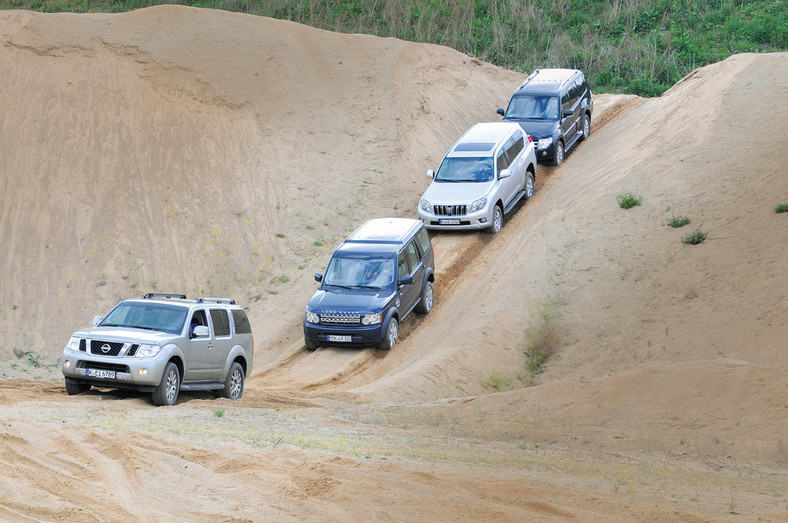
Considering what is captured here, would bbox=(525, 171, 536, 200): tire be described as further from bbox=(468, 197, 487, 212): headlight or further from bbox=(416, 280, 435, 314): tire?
bbox=(416, 280, 435, 314): tire

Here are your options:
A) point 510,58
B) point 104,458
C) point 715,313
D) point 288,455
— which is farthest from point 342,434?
point 510,58

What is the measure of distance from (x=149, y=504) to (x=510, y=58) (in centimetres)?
3253

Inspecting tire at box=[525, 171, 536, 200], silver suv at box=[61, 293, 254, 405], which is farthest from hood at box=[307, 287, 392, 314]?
tire at box=[525, 171, 536, 200]

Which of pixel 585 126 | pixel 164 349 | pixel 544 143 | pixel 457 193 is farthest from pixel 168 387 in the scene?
pixel 585 126

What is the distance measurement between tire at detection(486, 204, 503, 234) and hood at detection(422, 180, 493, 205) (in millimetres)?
596

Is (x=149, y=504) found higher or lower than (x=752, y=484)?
higher

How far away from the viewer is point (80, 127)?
22344 mm

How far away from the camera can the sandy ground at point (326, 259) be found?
781 centimetres

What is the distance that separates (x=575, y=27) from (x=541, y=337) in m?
25.4

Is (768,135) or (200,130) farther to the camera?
(200,130)

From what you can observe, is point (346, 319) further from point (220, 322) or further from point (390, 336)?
point (220, 322)

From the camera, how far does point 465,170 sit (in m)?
22.0

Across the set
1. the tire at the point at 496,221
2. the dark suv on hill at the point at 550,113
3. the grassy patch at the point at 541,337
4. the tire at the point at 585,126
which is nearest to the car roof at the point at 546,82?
the dark suv on hill at the point at 550,113

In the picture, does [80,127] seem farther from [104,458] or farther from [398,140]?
[104,458]
